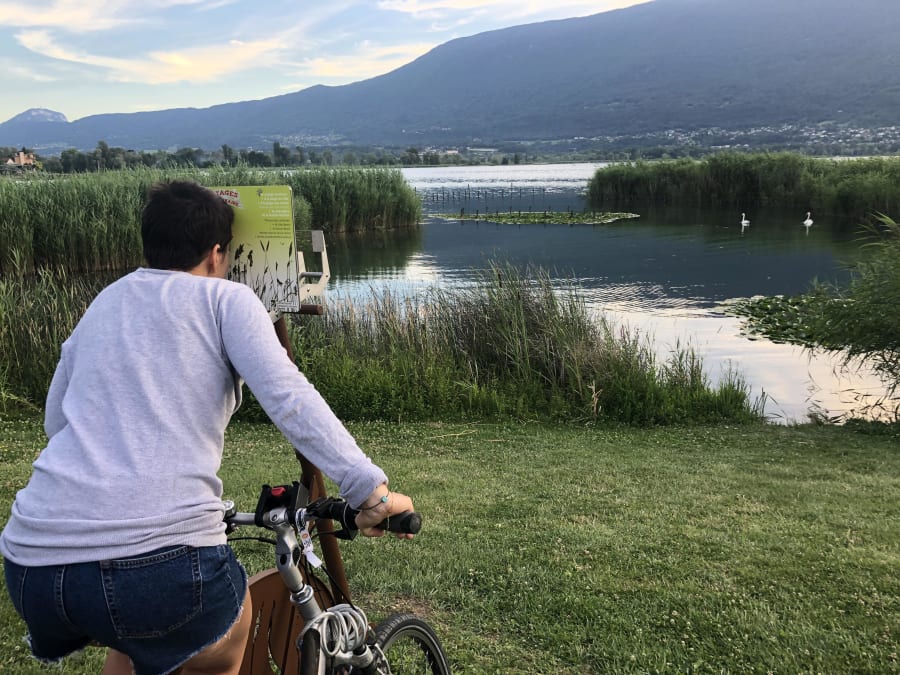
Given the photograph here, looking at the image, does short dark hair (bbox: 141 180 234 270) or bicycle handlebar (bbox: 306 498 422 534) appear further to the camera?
short dark hair (bbox: 141 180 234 270)

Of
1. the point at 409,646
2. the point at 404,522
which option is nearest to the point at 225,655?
the point at 404,522

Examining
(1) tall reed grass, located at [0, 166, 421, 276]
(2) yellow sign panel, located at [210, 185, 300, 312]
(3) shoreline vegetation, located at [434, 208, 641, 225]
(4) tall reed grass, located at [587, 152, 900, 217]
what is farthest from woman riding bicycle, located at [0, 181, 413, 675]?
(3) shoreline vegetation, located at [434, 208, 641, 225]

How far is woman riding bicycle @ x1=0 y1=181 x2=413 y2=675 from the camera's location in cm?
143

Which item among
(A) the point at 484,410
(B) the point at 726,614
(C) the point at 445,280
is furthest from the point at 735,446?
(C) the point at 445,280

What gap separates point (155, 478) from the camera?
147 cm

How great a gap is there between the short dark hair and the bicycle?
1.95 ft

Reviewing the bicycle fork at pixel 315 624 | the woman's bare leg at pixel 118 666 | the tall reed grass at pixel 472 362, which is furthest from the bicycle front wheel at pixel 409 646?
the tall reed grass at pixel 472 362

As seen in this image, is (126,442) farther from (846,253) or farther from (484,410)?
(846,253)

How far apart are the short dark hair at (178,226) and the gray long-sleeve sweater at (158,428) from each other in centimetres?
11

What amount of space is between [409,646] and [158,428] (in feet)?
3.93

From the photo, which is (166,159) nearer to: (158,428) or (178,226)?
(178,226)

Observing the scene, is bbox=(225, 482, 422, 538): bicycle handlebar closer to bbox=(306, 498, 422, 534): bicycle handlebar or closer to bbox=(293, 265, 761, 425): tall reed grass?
bbox=(306, 498, 422, 534): bicycle handlebar

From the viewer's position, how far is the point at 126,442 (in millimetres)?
1472

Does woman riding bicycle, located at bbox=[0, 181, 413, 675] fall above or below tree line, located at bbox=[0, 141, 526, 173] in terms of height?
below
